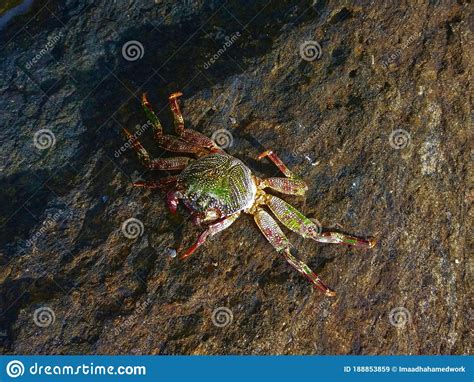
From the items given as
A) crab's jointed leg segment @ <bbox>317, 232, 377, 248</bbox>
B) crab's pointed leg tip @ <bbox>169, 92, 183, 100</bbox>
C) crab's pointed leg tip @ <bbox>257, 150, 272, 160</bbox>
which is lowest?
crab's jointed leg segment @ <bbox>317, 232, 377, 248</bbox>

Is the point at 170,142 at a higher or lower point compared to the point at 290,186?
higher

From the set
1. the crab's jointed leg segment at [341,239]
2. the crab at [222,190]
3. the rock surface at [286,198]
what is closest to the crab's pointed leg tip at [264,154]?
the crab at [222,190]

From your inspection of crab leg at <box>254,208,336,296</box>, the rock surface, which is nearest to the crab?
crab leg at <box>254,208,336,296</box>

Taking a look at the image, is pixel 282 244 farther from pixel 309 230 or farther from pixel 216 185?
pixel 216 185

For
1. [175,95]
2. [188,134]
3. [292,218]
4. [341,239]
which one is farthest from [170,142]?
[341,239]

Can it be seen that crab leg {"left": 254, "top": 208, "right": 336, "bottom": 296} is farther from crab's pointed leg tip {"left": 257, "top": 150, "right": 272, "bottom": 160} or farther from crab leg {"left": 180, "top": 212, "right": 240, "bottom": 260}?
crab's pointed leg tip {"left": 257, "top": 150, "right": 272, "bottom": 160}

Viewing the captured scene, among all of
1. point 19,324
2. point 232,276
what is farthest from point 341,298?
point 19,324
